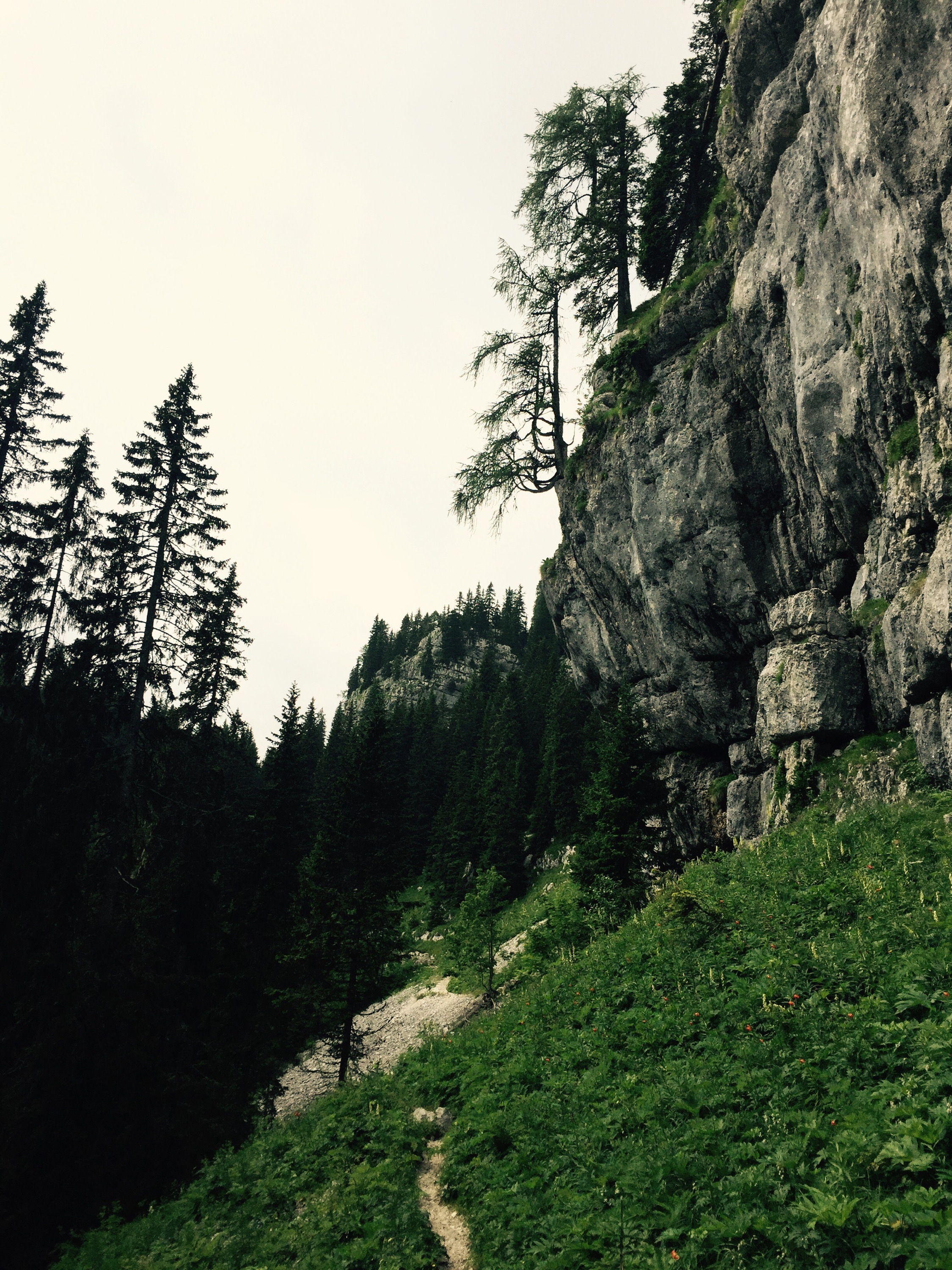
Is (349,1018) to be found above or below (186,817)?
below

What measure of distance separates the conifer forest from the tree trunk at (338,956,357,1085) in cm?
19

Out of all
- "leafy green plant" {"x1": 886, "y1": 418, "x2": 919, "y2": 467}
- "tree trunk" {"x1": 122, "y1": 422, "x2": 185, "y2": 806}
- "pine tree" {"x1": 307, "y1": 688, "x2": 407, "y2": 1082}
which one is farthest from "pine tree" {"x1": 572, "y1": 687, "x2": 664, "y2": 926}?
"tree trunk" {"x1": 122, "y1": 422, "x2": 185, "y2": 806}

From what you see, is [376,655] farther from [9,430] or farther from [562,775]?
[9,430]

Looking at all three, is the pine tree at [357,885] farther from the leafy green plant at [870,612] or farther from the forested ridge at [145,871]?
the leafy green plant at [870,612]

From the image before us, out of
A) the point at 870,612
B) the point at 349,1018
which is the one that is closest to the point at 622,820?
the point at 870,612

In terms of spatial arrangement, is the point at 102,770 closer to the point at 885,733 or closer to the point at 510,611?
the point at 885,733

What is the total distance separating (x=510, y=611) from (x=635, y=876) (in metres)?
92.0

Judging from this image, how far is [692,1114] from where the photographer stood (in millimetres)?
7199

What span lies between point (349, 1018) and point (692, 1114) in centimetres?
1524

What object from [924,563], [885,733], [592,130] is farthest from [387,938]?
[592,130]

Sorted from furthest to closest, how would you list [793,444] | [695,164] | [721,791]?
[695,164] < [721,791] < [793,444]

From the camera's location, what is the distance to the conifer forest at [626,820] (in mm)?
7184

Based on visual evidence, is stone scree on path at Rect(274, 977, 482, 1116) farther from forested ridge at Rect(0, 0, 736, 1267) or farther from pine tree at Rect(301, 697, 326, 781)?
pine tree at Rect(301, 697, 326, 781)

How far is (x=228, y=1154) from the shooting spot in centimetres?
1130
